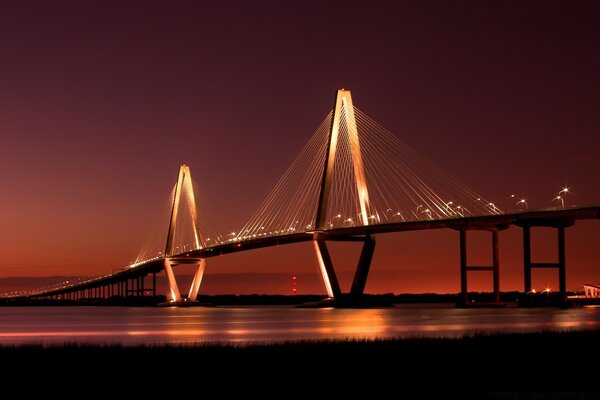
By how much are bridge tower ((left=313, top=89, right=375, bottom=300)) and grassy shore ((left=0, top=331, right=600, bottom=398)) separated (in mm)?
42927

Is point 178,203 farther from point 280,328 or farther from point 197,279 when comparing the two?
point 280,328

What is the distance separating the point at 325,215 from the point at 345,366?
50.0 meters

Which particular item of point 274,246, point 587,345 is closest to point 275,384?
point 587,345

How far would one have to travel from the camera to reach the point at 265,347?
2484 centimetres

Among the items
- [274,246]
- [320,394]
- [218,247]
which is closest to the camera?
[320,394]

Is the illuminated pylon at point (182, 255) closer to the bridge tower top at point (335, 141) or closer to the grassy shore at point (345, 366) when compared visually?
the bridge tower top at point (335, 141)

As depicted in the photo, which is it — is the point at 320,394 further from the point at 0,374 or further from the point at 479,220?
the point at 479,220

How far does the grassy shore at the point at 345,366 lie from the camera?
19594mm

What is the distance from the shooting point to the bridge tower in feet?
225

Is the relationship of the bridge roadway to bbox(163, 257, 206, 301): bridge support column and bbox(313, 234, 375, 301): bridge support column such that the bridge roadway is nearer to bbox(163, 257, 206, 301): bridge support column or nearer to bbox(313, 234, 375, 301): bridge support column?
bbox(313, 234, 375, 301): bridge support column

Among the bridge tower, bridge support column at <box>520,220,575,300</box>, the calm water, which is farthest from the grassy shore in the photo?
bridge support column at <box>520,220,575,300</box>

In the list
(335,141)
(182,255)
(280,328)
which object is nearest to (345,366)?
(280,328)

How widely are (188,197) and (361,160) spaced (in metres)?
39.2

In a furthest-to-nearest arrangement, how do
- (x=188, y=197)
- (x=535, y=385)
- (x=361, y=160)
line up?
(x=188, y=197) < (x=361, y=160) < (x=535, y=385)
